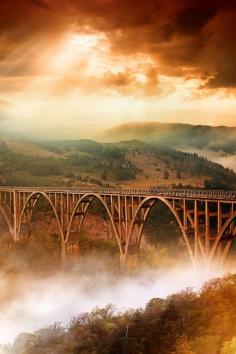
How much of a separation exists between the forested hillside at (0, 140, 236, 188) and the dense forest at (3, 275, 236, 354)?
7493cm

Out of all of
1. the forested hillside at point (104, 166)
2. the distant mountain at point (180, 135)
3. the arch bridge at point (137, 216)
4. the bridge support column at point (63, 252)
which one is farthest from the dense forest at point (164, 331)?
the forested hillside at point (104, 166)

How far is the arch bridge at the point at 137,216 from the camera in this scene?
A: 134 feet

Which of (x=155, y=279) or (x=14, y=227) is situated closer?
(x=155, y=279)

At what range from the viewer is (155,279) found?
66.2 m

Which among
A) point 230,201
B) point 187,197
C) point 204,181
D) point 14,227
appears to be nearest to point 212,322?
point 230,201

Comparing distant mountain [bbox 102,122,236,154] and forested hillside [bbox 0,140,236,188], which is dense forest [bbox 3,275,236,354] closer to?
distant mountain [bbox 102,122,236,154]

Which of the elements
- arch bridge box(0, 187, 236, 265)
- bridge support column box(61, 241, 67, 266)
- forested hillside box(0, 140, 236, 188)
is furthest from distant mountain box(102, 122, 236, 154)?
bridge support column box(61, 241, 67, 266)

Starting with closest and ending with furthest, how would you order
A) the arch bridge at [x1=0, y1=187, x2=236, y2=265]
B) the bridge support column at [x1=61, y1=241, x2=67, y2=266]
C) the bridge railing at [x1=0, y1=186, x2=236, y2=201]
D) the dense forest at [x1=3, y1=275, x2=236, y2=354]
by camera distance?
the dense forest at [x1=3, y1=275, x2=236, y2=354], the arch bridge at [x1=0, y1=187, x2=236, y2=265], the bridge railing at [x1=0, y1=186, x2=236, y2=201], the bridge support column at [x1=61, y1=241, x2=67, y2=266]

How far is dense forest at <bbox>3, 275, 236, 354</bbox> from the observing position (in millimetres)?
31312

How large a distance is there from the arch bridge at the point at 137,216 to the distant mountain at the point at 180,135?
31.7 meters

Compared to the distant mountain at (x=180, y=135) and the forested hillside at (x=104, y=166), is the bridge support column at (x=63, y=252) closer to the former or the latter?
the forested hillside at (x=104, y=166)

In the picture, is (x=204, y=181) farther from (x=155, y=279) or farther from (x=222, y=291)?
(x=222, y=291)

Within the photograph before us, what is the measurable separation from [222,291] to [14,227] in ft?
155

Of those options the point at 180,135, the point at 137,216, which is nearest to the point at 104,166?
the point at 180,135
